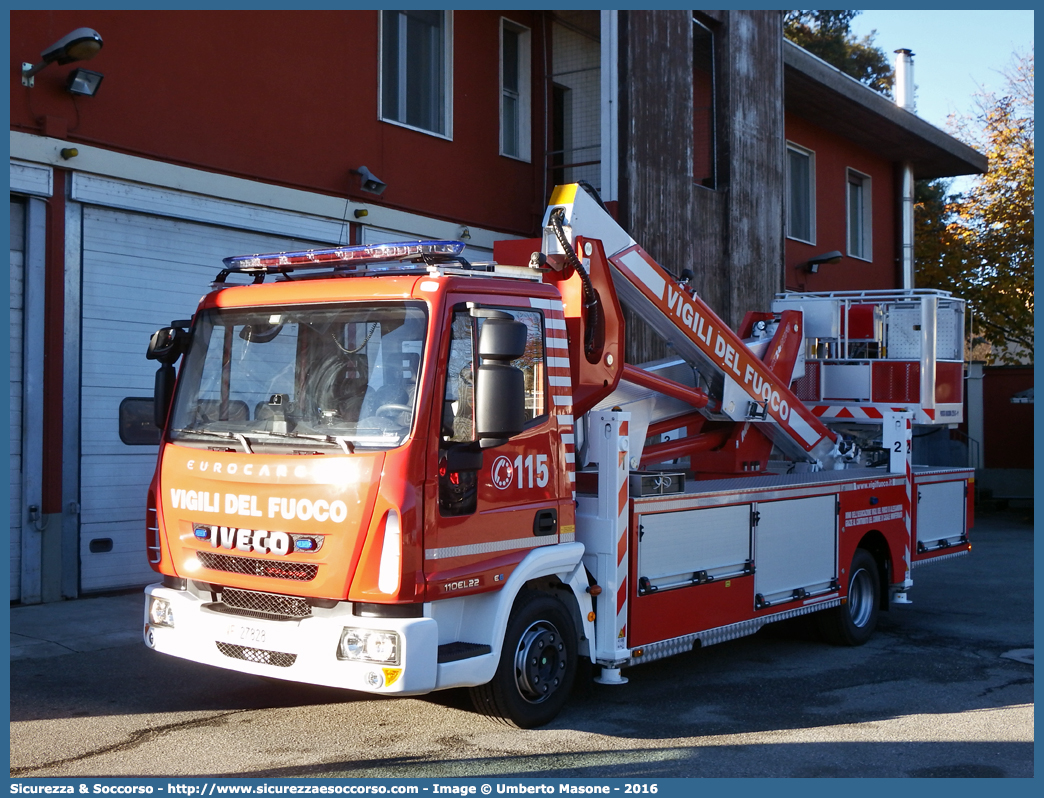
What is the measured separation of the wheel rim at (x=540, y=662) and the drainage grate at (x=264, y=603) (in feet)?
3.98

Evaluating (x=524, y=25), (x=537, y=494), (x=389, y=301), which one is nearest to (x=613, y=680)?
(x=537, y=494)

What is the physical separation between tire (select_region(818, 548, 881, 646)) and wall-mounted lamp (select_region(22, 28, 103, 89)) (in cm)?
755

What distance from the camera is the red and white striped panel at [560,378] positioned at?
20.9 feet

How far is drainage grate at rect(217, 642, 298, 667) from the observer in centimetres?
563

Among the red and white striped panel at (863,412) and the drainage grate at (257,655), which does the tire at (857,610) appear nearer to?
the red and white striped panel at (863,412)

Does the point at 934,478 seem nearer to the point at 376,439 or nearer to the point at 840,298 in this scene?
the point at 840,298

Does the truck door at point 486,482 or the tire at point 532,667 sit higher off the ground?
the truck door at point 486,482

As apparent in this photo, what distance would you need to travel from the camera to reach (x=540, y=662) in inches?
246

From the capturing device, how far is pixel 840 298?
1068cm

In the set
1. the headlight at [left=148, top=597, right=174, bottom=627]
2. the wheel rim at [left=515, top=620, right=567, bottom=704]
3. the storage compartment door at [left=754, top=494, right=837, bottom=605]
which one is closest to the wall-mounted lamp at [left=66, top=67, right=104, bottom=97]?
the headlight at [left=148, top=597, right=174, bottom=627]

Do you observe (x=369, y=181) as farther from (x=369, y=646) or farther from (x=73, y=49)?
(x=369, y=646)

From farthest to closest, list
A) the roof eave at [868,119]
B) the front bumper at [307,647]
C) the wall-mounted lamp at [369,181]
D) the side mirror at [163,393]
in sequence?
the roof eave at [868,119] < the wall-mounted lamp at [369,181] < the side mirror at [163,393] < the front bumper at [307,647]

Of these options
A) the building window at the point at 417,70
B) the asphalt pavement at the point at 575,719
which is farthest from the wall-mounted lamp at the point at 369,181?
the asphalt pavement at the point at 575,719

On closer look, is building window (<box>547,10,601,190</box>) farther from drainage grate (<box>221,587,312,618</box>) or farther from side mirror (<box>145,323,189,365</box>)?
drainage grate (<box>221,587,312,618</box>)
